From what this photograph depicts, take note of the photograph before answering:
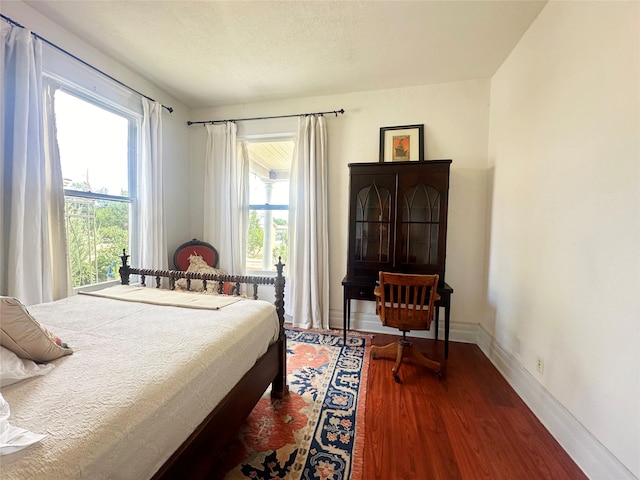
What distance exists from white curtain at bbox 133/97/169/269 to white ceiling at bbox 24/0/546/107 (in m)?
0.45

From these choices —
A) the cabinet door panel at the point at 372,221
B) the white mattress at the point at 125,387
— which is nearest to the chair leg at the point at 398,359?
the cabinet door panel at the point at 372,221

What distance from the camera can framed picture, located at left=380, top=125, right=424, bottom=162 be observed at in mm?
2883

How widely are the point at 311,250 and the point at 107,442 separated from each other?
2.49 m

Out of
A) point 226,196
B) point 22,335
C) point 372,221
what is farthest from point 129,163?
point 372,221

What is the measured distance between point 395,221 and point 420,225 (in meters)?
0.26

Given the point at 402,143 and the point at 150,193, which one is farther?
the point at 402,143

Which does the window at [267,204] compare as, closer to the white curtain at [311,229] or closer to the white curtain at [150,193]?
the white curtain at [311,229]

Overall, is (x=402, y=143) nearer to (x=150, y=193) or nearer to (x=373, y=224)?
(x=373, y=224)

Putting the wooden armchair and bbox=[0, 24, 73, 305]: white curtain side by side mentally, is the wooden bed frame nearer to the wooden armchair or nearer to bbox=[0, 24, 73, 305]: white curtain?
the wooden armchair

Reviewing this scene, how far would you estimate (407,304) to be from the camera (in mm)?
2121

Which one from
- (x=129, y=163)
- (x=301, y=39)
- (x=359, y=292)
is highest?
(x=301, y=39)

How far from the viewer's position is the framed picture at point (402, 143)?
113 inches

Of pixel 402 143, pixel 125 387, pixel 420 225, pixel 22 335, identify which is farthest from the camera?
pixel 402 143

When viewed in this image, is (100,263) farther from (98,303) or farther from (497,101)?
(497,101)
